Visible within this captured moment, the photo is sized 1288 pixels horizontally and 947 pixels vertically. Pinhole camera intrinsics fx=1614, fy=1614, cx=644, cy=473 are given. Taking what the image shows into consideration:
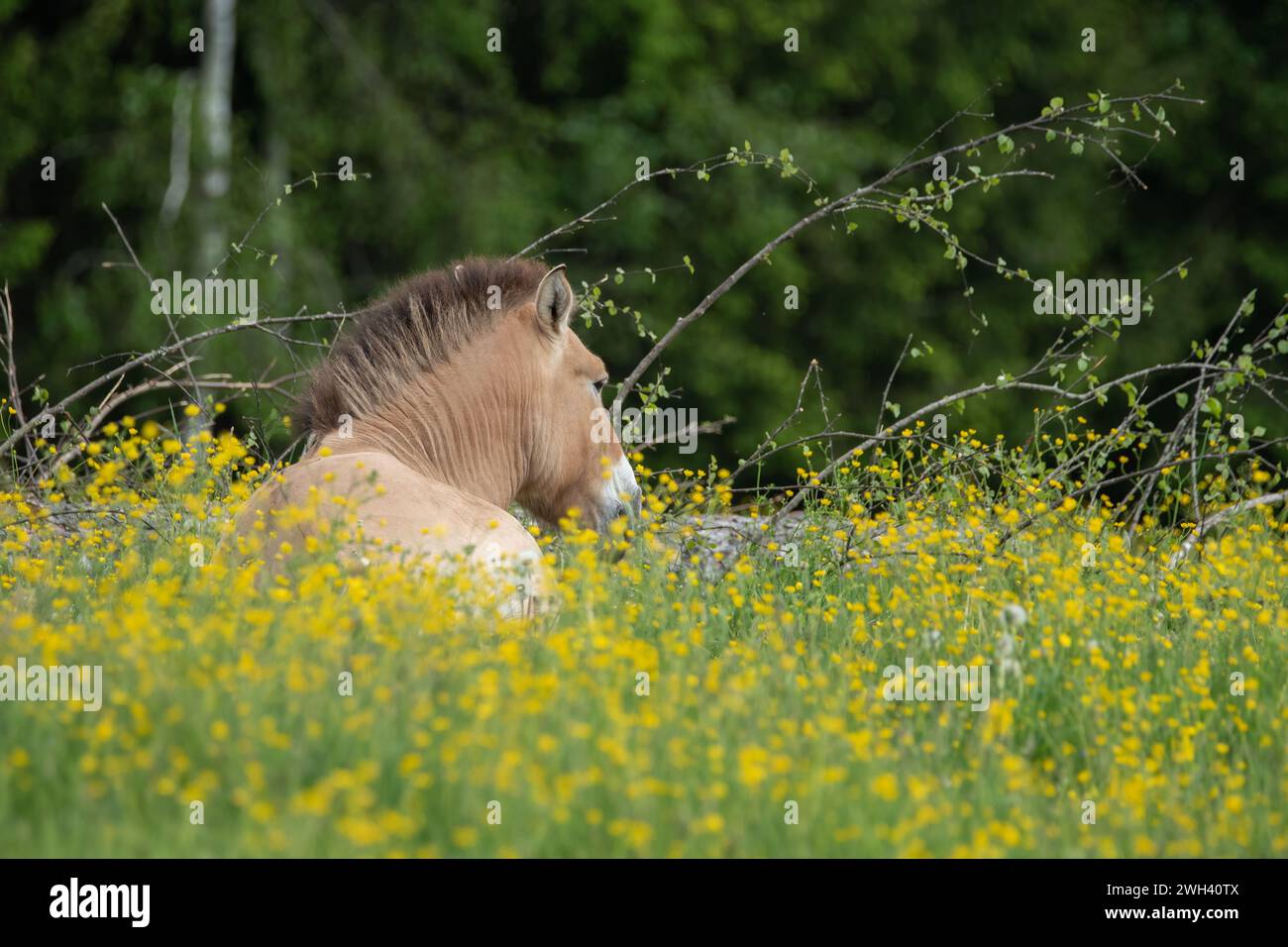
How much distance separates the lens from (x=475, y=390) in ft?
20.5

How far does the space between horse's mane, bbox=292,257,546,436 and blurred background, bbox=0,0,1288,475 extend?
29.0 ft

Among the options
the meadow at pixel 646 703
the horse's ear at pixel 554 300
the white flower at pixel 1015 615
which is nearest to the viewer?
the meadow at pixel 646 703

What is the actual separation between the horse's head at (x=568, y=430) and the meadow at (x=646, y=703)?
0.69 ft

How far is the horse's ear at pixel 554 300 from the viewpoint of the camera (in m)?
6.07

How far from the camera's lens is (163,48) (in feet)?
58.4

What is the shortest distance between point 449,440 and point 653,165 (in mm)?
12466

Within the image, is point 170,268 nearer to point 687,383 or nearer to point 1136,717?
point 687,383

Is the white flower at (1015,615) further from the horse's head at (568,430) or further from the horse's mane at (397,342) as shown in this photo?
the horse's mane at (397,342)

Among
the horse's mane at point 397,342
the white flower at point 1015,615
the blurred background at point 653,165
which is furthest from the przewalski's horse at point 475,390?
the blurred background at point 653,165

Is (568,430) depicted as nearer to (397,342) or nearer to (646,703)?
(397,342)

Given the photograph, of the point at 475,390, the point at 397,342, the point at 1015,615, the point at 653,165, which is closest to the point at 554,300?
the point at 475,390

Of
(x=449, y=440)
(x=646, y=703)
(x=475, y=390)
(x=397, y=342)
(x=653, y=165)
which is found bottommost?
(x=646, y=703)

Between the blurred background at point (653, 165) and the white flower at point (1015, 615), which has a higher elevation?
the blurred background at point (653, 165)

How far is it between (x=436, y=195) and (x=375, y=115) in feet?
3.45
